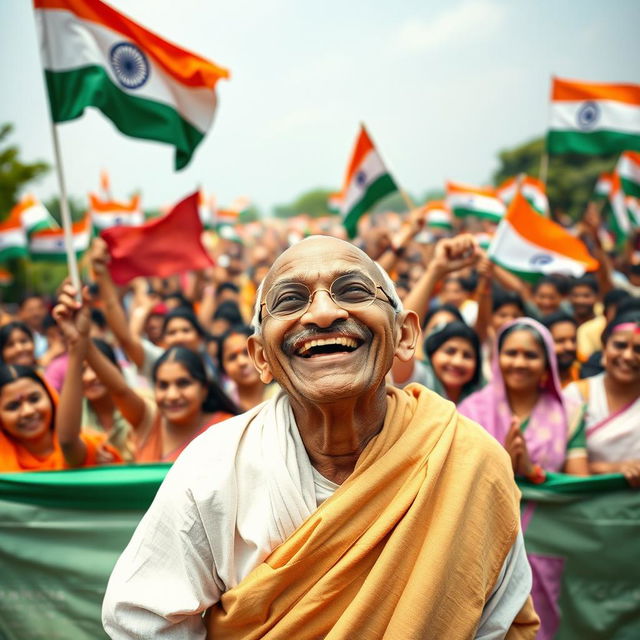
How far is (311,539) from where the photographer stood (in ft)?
5.79

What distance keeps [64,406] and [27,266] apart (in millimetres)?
19037

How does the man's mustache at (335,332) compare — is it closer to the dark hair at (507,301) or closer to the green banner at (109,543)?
the green banner at (109,543)

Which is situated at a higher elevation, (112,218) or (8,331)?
(112,218)

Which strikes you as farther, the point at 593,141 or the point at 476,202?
the point at 476,202

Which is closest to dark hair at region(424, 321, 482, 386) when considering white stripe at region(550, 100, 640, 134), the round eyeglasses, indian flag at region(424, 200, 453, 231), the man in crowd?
the man in crowd

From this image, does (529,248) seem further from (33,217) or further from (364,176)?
(33,217)

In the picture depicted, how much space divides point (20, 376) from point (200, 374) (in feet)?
3.12

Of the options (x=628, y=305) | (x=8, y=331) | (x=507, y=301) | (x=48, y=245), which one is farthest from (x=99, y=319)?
(x=628, y=305)

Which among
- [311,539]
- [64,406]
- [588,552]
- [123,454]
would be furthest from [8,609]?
[588,552]

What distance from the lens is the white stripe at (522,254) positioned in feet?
19.3

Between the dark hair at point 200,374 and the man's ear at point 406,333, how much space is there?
2075mm

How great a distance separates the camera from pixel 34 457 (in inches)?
150

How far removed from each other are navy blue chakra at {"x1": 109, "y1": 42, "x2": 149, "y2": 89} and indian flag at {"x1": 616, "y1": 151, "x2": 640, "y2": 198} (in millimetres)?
5817

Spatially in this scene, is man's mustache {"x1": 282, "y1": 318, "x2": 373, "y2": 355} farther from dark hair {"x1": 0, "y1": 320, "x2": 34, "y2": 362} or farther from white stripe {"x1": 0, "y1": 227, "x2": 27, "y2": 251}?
white stripe {"x1": 0, "y1": 227, "x2": 27, "y2": 251}
